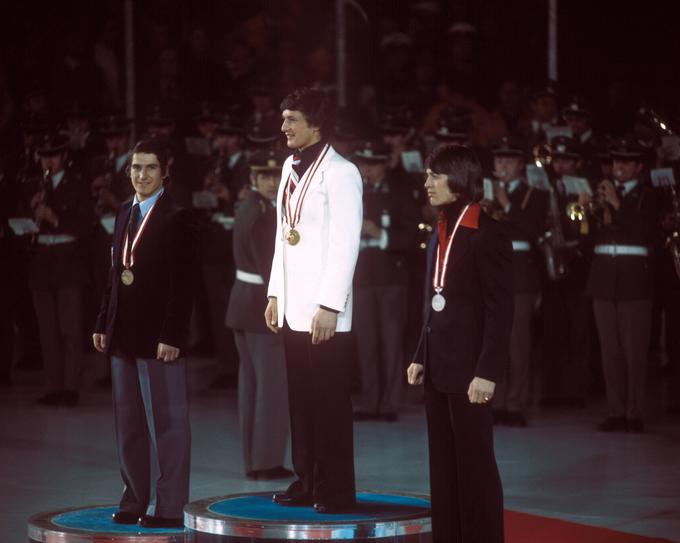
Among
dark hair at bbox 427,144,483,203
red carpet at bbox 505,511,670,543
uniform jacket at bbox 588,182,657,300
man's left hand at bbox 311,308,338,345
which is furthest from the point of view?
uniform jacket at bbox 588,182,657,300

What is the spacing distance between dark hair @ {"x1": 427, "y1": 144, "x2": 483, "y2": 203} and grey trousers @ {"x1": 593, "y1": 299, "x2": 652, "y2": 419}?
175 inches

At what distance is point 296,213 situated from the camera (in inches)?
268

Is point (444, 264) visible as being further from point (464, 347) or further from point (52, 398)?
point (52, 398)

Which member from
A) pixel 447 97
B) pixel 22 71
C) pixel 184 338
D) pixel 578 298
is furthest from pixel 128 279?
pixel 22 71

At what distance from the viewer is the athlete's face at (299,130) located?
22.4 feet

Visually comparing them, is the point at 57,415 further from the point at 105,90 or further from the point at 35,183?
the point at 105,90

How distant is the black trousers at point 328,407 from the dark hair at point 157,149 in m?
0.92

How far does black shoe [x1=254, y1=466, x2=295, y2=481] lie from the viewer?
9086 mm

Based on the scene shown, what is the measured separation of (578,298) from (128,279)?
5.31m

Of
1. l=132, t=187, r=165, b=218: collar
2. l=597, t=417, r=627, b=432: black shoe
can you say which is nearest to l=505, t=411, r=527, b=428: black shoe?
l=597, t=417, r=627, b=432: black shoe

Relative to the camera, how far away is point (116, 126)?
13.2 metres

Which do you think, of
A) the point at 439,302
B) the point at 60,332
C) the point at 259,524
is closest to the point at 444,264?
the point at 439,302

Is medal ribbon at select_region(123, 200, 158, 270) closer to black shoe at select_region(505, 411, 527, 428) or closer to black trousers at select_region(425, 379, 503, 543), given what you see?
black trousers at select_region(425, 379, 503, 543)

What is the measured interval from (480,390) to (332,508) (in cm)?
98
